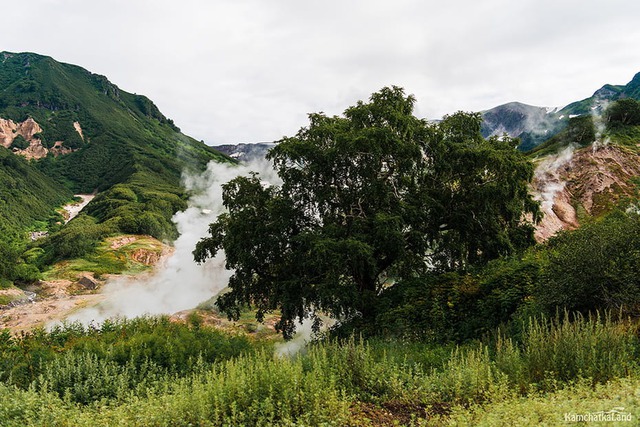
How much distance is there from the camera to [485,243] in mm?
15859

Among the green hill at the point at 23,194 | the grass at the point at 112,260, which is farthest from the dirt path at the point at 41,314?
the green hill at the point at 23,194

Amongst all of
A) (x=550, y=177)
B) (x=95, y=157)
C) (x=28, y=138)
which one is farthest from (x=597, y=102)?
(x=28, y=138)

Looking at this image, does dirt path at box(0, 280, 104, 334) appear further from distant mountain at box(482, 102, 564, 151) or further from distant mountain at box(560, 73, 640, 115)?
distant mountain at box(560, 73, 640, 115)

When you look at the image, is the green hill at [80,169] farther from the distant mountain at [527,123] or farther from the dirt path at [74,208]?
the distant mountain at [527,123]

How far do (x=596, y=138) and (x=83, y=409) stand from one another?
6679 cm

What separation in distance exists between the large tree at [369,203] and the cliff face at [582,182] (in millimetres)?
27412

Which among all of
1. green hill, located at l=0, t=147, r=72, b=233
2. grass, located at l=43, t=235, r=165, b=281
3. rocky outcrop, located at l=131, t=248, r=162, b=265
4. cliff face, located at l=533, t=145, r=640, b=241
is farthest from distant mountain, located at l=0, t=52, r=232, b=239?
cliff face, located at l=533, t=145, r=640, b=241

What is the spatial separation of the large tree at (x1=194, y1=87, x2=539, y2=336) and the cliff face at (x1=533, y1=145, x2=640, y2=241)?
27412mm

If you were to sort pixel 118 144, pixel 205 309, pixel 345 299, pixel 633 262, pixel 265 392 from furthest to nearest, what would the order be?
pixel 118 144
pixel 205 309
pixel 345 299
pixel 633 262
pixel 265 392

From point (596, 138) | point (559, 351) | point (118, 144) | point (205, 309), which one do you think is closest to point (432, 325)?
point (559, 351)

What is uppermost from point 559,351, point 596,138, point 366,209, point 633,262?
point 596,138

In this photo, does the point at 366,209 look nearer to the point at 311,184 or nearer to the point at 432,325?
the point at 311,184

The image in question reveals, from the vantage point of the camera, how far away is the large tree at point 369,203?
14328 millimetres

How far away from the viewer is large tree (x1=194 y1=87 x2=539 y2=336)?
14328mm
